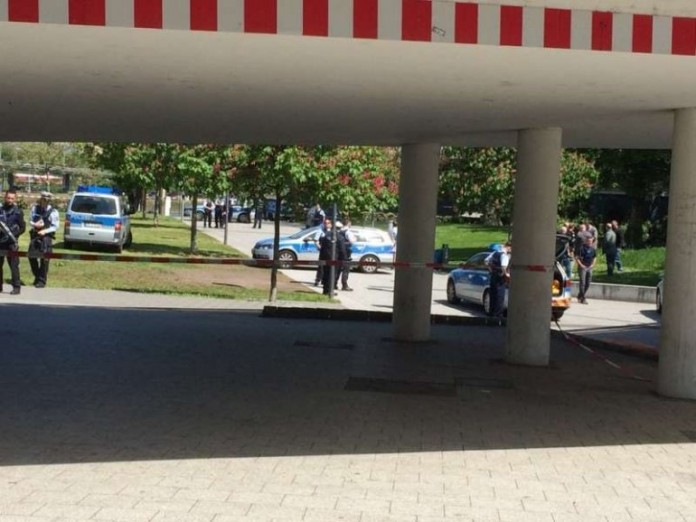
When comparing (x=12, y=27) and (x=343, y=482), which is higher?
(x=12, y=27)

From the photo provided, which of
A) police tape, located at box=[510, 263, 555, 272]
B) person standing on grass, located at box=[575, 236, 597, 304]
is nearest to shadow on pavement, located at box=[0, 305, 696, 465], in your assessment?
police tape, located at box=[510, 263, 555, 272]

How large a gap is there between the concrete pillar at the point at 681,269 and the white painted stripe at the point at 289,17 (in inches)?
180

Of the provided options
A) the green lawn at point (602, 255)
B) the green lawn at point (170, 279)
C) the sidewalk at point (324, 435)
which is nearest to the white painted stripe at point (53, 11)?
the sidewalk at point (324, 435)

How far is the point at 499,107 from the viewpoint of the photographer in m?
9.24

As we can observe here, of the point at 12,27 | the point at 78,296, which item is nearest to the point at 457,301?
the point at 78,296

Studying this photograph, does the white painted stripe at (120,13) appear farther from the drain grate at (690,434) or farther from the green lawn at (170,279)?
the green lawn at (170,279)

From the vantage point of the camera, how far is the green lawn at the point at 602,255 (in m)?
29.6

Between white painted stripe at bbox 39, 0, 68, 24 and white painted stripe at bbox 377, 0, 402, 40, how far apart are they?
1.90 m

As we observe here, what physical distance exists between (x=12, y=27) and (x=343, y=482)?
3.42 metres

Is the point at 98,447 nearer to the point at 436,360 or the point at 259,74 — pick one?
the point at 259,74

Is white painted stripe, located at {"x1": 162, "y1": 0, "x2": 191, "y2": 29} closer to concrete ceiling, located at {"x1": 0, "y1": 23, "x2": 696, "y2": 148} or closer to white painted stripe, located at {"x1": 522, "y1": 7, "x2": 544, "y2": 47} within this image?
concrete ceiling, located at {"x1": 0, "y1": 23, "x2": 696, "y2": 148}

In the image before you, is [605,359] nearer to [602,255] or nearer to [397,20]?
[397,20]

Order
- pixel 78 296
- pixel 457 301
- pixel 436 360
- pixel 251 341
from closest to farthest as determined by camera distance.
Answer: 1. pixel 436 360
2. pixel 251 341
3. pixel 78 296
4. pixel 457 301

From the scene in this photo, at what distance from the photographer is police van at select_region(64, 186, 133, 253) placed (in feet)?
99.8
